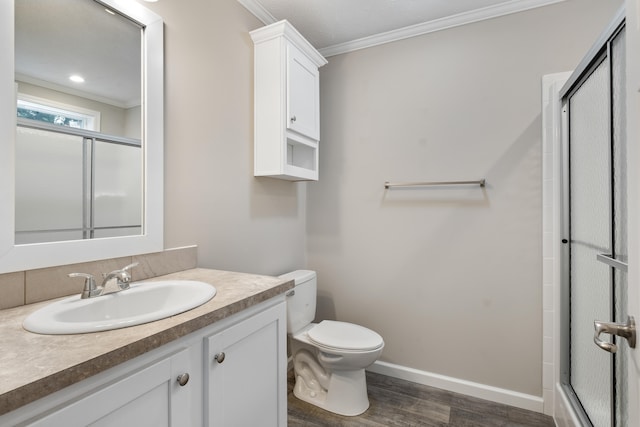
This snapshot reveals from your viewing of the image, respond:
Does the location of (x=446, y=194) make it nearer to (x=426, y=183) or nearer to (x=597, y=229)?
(x=426, y=183)

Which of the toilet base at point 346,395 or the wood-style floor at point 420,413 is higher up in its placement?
the toilet base at point 346,395

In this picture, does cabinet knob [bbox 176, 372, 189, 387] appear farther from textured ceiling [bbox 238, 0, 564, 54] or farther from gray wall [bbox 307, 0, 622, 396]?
textured ceiling [bbox 238, 0, 564, 54]

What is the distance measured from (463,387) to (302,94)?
2.13 m

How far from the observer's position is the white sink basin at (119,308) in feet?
2.55

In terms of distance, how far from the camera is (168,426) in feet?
2.68

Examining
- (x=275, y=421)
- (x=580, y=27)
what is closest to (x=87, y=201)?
(x=275, y=421)

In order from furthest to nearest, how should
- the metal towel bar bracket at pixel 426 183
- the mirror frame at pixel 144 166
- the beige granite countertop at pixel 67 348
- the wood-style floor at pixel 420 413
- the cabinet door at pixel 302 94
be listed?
1. the metal towel bar bracket at pixel 426 183
2. the cabinet door at pixel 302 94
3. the wood-style floor at pixel 420 413
4. the mirror frame at pixel 144 166
5. the beige granite countertop at pixel 67 348

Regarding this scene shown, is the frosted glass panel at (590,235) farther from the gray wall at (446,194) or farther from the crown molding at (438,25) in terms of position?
the crown molding at (438,25)

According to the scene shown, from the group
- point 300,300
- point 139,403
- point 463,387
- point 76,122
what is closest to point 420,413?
point 463,387

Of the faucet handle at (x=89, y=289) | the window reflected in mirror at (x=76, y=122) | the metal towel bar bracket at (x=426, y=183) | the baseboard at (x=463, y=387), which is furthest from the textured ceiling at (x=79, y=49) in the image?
the baseboard at (x=463, y=387)

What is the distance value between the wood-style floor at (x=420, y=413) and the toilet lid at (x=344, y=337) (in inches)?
16.4

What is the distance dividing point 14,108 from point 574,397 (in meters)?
2.56

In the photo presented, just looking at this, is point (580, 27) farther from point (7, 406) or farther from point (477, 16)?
Result: point (7, 406)

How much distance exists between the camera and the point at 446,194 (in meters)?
2.11
